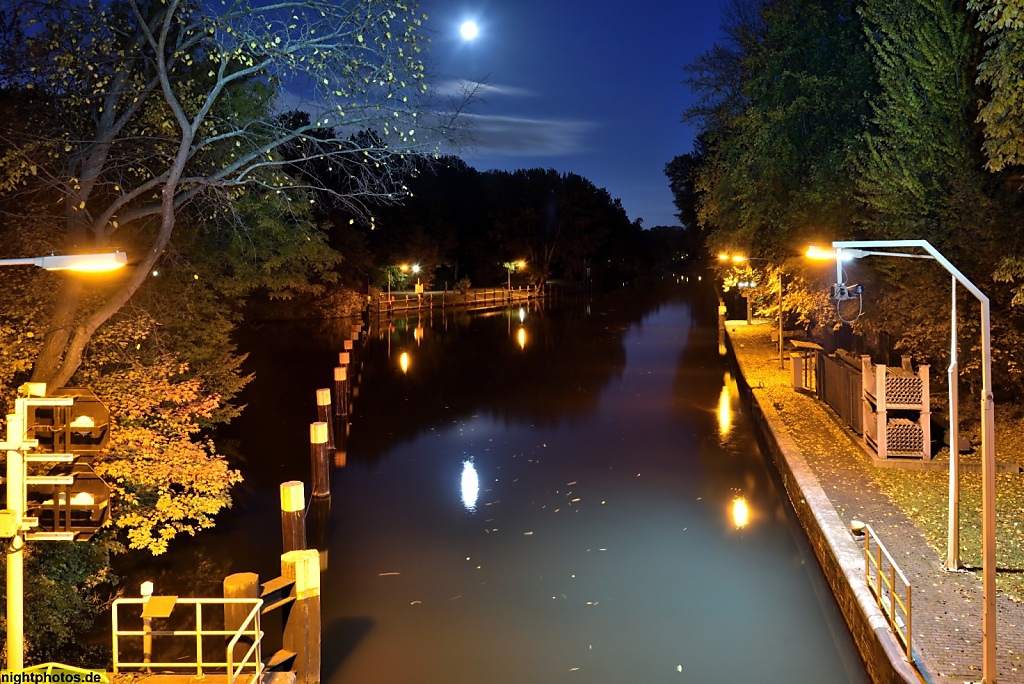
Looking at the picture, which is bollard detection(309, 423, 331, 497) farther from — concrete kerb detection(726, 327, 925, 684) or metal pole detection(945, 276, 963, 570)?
metal pole detection(945, 276, 963, 570)

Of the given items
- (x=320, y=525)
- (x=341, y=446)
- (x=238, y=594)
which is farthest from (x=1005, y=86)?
(x=341, y=446)

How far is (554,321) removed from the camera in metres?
60.0

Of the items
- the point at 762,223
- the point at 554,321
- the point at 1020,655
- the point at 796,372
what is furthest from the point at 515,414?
the point at 554,321

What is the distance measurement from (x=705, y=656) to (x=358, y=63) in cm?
931

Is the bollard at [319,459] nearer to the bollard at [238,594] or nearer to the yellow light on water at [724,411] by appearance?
the bollard at [238,594]

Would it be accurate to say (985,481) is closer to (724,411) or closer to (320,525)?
(320,525)

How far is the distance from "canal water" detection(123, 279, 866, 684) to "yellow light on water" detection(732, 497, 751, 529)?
0.24ft

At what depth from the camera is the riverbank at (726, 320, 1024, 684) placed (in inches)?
331

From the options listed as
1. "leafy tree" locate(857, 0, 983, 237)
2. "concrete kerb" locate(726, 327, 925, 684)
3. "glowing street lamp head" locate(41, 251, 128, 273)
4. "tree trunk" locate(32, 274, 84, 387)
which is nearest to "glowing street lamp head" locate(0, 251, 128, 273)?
"glowing street lamp head" locate(41, 251, 128, 273)

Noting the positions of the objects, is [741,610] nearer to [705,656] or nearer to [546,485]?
[705,656]

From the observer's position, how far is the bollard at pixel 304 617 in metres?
9.40

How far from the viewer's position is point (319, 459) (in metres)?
16.5

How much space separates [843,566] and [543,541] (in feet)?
17.3

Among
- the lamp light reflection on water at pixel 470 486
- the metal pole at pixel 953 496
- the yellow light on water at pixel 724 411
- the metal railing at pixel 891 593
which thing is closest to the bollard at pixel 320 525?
the lamp light reflection on water at pixel 470 486
